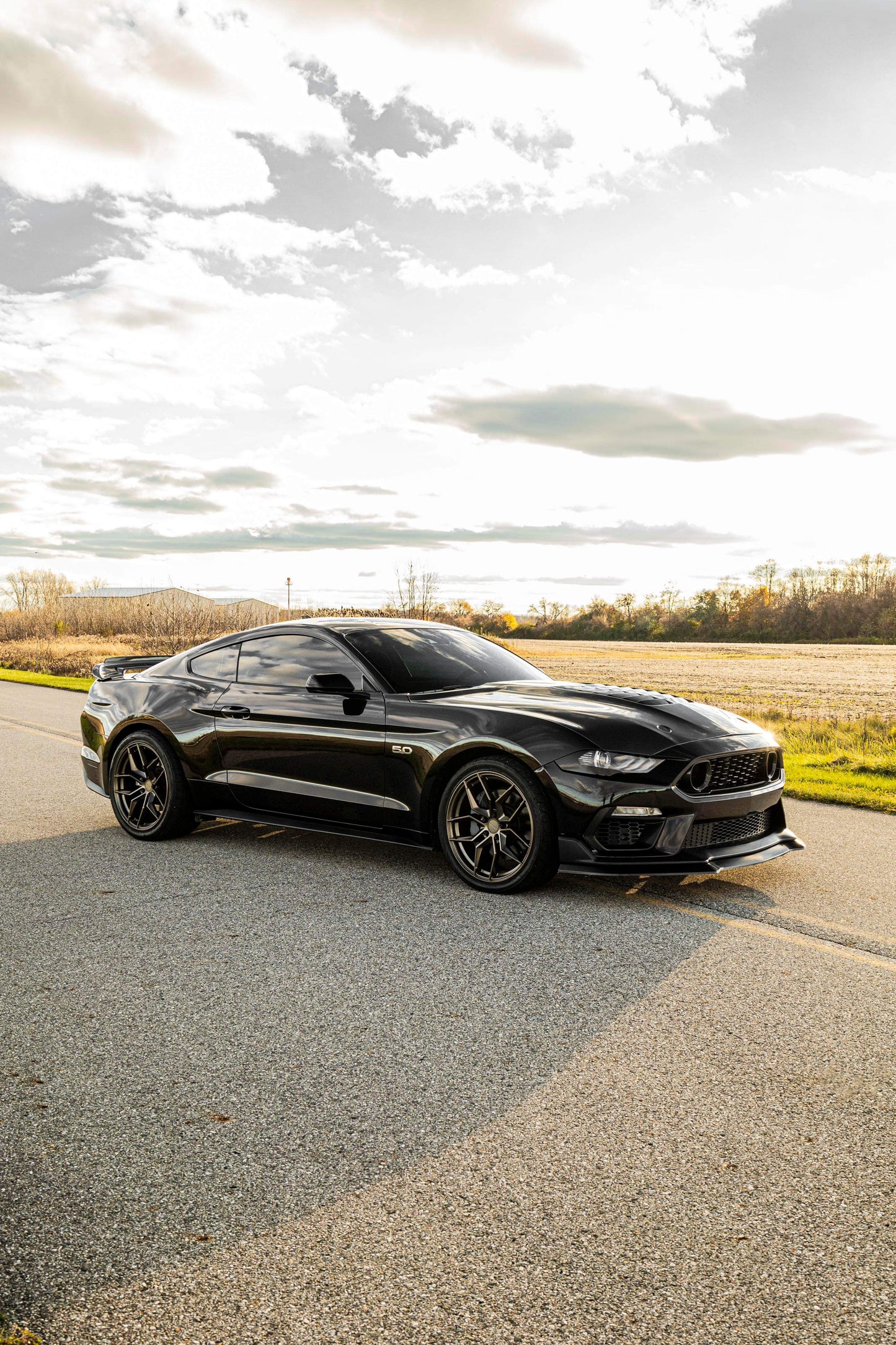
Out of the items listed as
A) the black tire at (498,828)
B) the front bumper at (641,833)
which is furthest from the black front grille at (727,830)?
the black tire at (498,828)

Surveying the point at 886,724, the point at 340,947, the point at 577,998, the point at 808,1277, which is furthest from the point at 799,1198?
the point at 886,724

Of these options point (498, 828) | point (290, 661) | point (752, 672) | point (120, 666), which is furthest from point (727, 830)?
point (752, 672)

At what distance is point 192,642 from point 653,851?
38084mm

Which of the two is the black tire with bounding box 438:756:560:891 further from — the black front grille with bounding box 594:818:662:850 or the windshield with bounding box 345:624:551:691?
the windshield with bounding box 345:624:551:691

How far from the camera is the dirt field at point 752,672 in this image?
21.0 m

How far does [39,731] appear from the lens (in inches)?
537

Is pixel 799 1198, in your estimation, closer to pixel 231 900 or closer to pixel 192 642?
pixel 231 900

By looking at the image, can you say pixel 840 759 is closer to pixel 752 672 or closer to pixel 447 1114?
pixel 447 1114

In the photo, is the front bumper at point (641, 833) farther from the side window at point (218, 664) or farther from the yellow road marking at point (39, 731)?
the yellow road marking at point (39, 731)

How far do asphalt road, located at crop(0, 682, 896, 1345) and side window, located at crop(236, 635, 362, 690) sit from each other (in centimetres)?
147

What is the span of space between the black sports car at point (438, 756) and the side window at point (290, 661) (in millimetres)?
12

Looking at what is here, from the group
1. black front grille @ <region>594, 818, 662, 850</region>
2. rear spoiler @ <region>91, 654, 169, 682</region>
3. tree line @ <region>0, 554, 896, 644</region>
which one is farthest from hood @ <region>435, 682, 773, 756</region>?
tree line @ <region>0, 554, 896, 644</region>

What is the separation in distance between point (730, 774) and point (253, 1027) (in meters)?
3.05

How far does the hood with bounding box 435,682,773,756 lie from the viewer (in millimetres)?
5445
